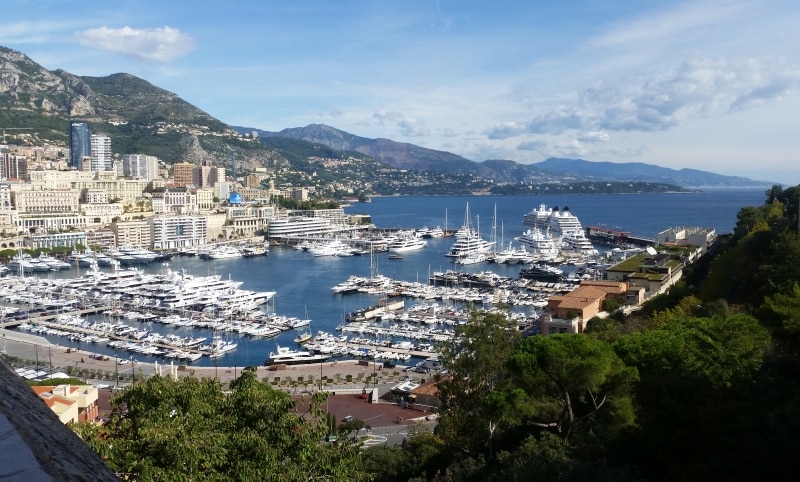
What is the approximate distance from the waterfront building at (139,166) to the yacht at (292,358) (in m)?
47.8

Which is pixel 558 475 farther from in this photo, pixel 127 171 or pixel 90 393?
pixel 127 171

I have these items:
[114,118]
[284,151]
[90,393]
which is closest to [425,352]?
[90,393]

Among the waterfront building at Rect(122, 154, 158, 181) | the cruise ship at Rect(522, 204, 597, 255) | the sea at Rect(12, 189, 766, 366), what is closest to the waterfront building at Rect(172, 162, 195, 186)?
the waterfront building at Rect(122, 154, 158, 181)

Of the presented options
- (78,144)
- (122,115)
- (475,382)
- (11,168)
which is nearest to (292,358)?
(475,382)

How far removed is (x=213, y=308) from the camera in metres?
17.9

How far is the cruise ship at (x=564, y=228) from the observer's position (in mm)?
31328

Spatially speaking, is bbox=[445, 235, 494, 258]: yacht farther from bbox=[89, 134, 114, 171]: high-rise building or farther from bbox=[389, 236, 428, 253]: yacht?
bbox=[89, 134, 114, 171]: high-rise building

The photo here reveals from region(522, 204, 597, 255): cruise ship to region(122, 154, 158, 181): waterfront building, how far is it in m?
35.0

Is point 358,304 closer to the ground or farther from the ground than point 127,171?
closer to the ground

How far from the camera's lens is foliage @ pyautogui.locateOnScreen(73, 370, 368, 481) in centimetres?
253

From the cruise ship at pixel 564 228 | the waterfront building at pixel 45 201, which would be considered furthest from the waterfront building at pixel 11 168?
the cruise ship at pixel 564 228

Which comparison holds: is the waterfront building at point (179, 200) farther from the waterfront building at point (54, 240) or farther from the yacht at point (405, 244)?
the yacht at point (405, 244)

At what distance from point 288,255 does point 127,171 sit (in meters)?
33.0

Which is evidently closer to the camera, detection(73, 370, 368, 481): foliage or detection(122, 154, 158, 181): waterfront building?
detection(73, 370, 368, 481): foliage
